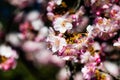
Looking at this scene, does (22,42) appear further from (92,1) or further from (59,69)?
(92,1)

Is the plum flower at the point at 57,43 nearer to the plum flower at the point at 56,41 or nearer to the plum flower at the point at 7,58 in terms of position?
the plum flower at the point at 56,41

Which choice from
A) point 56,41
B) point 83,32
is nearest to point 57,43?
point 56,41

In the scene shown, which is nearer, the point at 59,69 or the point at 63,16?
the point at 63,16

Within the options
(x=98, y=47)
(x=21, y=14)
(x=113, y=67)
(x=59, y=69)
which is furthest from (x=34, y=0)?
(x=98, y=47)

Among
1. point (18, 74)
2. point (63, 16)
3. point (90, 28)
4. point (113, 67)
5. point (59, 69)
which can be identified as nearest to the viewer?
point (90, 28)

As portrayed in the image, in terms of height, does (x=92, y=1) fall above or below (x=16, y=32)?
below

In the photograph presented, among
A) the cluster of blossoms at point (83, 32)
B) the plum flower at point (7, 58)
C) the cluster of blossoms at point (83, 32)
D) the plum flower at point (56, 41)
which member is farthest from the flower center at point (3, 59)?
the plum flower at point (56, 41)
